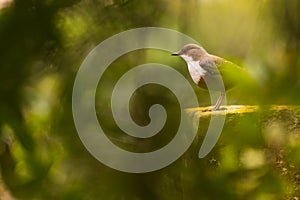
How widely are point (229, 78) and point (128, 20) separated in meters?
0.13

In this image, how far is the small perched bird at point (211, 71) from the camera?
568 mm

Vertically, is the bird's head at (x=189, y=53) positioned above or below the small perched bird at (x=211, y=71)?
below

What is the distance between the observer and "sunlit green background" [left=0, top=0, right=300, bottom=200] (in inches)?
20.9

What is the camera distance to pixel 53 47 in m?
0.55

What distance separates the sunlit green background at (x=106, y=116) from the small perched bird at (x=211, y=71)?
12 mm

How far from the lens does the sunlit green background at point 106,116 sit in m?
0.53

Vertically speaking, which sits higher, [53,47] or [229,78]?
[229,78]

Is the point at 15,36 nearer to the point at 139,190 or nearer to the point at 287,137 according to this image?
Result: the point at 139,190

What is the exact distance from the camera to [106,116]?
55cm

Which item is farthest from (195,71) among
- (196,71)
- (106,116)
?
(106,116)

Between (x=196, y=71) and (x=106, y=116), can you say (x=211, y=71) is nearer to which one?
(x=196, y=71)

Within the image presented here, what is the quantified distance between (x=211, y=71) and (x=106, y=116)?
142mm

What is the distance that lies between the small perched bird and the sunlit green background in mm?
12

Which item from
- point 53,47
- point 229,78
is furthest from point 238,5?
point 53,47
